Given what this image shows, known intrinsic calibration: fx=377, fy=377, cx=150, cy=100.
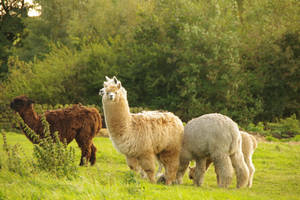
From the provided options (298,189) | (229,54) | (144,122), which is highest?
(229,54)

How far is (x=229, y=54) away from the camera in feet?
71.7

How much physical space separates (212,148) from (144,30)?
1762 cm

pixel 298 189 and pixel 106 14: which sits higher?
pixel 106 14

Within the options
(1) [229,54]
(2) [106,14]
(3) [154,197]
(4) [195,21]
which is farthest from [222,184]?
(2) [106,14]

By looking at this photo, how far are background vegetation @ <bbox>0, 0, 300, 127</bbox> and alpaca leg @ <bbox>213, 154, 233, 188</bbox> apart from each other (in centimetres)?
1378

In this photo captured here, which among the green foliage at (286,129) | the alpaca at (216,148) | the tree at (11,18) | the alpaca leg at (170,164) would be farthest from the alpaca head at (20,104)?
the tree at (11,18)

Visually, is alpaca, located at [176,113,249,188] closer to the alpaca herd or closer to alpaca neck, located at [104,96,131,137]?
the alpaca herd

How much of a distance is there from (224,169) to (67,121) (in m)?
4.11

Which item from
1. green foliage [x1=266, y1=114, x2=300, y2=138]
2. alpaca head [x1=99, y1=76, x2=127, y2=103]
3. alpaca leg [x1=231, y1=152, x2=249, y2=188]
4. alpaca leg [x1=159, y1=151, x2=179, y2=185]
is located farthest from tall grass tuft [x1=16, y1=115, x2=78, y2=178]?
green foliage [x1=266, y1=114, x2=300, y2=138]

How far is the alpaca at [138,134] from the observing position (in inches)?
289

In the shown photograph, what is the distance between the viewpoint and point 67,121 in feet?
31.0

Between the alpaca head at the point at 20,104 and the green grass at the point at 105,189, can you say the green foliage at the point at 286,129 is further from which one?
the alpaca head at the point at 20,104

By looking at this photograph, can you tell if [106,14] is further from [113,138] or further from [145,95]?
[113,138]

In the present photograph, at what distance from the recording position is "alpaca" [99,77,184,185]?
24.1 ft
